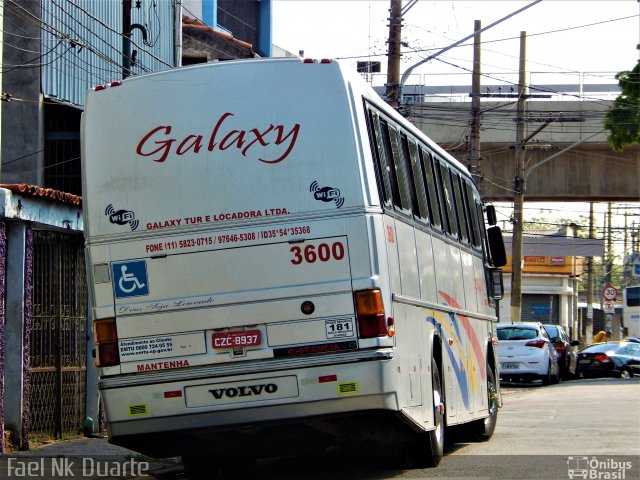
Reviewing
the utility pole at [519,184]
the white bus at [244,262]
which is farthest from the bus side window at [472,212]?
the utility pole at [519,184]

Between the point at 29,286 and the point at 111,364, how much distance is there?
A: 3724 millimetres

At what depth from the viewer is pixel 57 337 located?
Result: 1396cm

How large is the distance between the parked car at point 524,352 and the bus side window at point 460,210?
50.6 ft

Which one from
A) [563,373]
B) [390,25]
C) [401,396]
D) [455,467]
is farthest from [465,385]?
[563,373]

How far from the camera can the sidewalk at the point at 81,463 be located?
1066cm

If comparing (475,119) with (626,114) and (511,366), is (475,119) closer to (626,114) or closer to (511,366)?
(626,114)

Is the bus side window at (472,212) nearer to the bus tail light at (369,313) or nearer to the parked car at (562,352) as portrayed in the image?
the bus tail light at (369,313)

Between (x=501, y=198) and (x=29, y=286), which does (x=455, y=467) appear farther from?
(x=501, y=198)

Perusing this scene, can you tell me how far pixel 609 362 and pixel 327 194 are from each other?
A: 25988 millimetres

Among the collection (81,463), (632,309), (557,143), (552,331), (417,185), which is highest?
(557,143)

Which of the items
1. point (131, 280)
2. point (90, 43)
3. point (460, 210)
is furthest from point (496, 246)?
point (131, 280)

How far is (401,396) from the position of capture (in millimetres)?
9516

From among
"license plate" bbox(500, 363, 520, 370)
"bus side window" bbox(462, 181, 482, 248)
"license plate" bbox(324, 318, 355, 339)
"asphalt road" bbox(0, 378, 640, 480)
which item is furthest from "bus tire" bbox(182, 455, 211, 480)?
"license plate" bbox(500, 363, 520, 370)

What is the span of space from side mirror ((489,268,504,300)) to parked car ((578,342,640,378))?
17668mm
